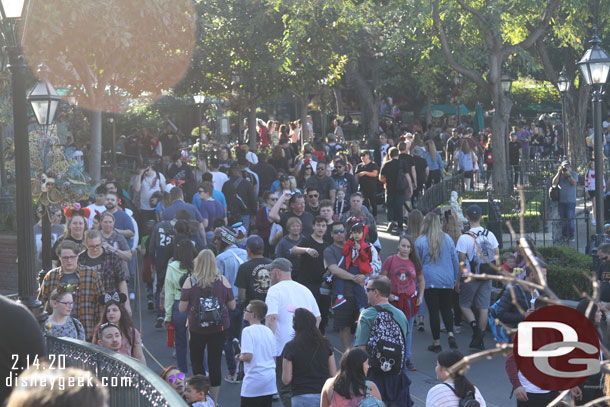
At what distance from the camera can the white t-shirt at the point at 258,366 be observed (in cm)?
795

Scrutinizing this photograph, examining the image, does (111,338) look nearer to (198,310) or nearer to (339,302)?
(198,310)

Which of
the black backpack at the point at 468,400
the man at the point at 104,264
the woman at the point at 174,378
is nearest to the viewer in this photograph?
the black backpack at the point at 468,400

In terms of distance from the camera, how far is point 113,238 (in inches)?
451

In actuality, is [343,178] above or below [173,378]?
above

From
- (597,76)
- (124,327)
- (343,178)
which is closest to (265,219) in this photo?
(343,178)

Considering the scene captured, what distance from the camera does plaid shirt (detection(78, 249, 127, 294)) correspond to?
9500mm

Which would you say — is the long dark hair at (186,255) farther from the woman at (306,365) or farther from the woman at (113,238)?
the woman at (306,365)

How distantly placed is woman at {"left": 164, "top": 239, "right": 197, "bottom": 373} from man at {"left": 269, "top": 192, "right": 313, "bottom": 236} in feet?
9.47

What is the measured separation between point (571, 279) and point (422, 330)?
82.4 inches

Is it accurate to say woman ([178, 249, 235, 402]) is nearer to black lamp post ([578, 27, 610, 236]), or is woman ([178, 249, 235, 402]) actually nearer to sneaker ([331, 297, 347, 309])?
sneaker ([331, 297, 347, 309])

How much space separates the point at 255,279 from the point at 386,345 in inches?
103

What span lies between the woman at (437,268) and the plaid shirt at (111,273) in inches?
141

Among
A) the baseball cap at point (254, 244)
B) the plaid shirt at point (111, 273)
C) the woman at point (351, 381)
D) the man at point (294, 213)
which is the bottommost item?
the woman at point (351, 381)

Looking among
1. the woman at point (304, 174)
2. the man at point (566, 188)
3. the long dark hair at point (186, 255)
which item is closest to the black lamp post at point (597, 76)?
the man at point (566, 188)
